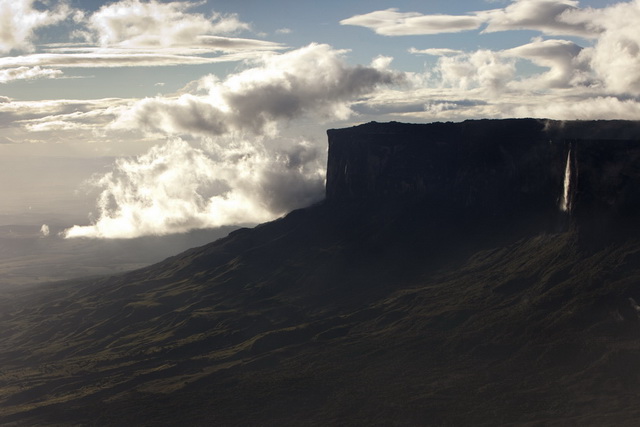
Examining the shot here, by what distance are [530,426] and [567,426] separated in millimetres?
9714

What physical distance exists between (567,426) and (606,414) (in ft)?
41.4

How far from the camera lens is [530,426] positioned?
19962 centimetres

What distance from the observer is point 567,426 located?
643 feet

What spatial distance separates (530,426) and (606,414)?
21.1m

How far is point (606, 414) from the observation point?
7849 inches
